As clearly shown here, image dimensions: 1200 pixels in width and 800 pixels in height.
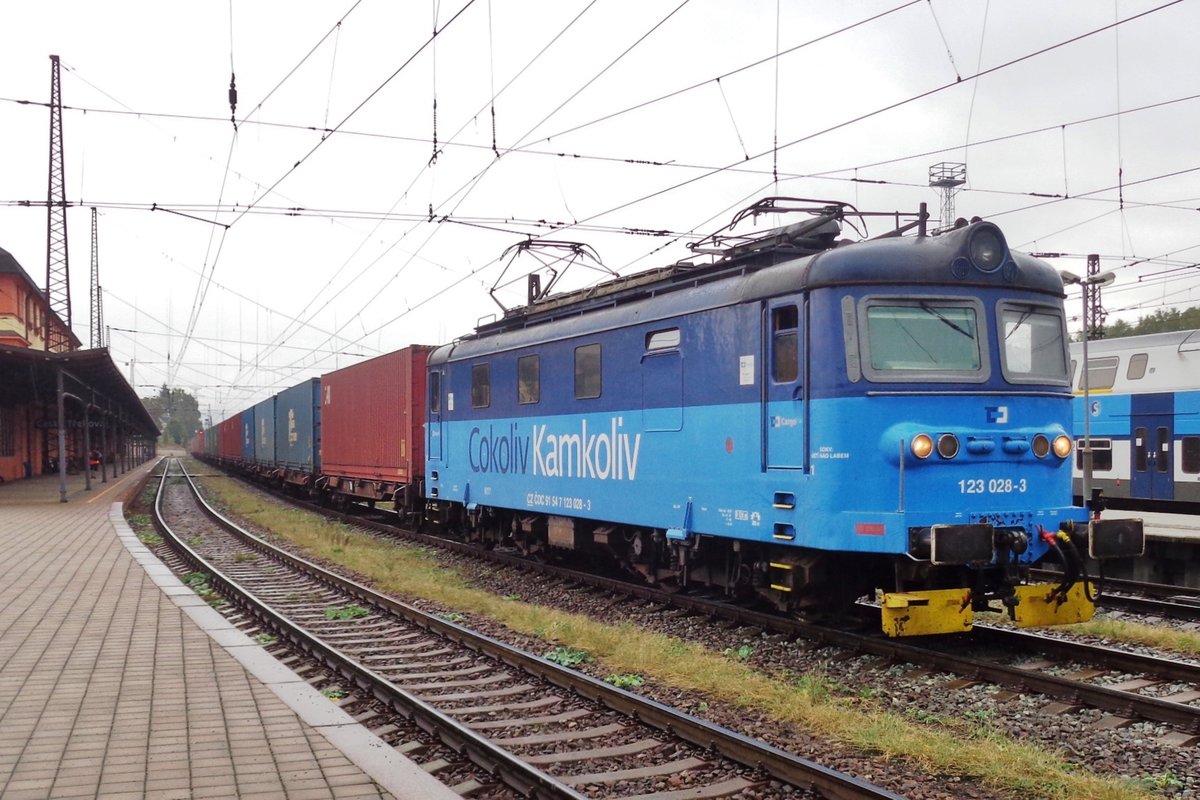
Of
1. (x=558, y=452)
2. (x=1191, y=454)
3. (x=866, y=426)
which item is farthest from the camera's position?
(x=1191, y=454)

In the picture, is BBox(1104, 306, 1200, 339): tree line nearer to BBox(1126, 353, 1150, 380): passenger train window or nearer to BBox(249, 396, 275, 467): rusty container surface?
BBox(1126, 353, 1150, 380): passenger train window

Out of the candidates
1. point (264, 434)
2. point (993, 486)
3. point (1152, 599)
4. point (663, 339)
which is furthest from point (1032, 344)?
point (264, 434)

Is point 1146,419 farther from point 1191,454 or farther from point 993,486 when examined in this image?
point 993,486

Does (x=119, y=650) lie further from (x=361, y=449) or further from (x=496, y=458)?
(x=361, y=449)

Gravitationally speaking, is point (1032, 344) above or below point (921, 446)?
above

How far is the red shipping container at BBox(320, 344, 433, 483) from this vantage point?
19844 mm

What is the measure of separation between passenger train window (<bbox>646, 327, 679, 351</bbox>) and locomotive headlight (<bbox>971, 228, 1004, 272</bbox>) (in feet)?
10.2

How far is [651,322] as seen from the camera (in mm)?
11047

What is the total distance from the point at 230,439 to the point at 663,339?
166 ft

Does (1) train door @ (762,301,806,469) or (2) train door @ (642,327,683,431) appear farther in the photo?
(2) train door @ (642,327,683,431)

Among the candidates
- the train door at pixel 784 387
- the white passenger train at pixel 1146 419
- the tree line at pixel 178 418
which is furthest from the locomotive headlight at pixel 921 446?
the tree line at pixel 178 418

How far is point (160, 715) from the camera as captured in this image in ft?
21.2

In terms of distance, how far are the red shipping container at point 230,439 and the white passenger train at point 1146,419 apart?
41.9m

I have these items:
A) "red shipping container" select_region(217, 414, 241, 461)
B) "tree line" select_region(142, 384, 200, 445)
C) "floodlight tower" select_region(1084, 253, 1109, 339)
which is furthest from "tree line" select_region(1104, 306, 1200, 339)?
"tree line" select_region(142, 384, 200, 445)
